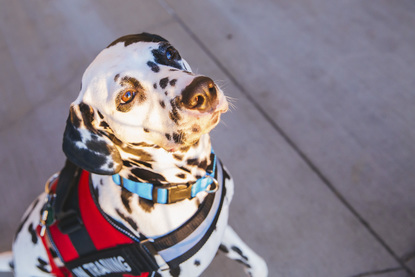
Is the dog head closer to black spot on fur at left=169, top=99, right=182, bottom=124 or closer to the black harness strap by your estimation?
black spot on fur at left=169, top=99, right=182, bottom=124

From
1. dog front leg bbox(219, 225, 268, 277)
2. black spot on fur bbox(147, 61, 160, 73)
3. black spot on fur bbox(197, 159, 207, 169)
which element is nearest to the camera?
black spot on fur bbox(147, 61, 160, 73)

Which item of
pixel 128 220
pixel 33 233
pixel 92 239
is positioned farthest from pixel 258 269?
pixel 33 233

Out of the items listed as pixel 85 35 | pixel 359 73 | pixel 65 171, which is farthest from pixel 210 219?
pixel 85 35

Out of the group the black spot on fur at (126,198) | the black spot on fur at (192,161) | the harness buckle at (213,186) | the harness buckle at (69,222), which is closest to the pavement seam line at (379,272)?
the harness buckle at (213,186)

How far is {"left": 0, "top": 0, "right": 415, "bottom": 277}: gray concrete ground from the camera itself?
2.86 m

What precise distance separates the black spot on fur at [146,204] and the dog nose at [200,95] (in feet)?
2.13

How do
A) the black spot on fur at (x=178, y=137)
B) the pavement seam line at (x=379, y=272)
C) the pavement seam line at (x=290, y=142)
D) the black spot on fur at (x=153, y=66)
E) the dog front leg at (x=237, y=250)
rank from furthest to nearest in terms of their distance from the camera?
1. the pavement seam line at (x=290, y=142)
2. the pavement seam line at (x=379, y=272)
3. the dog front leg at (x=237, y=250)
4. the black spot on fur at (x=153, y=66)
5. the black spot on fur at (x=178, y=137)

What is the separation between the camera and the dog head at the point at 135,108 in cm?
165

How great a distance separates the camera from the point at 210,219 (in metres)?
2.03

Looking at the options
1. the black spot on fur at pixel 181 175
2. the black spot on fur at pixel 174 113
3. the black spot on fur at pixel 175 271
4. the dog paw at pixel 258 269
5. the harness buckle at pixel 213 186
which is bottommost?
the dog paw at pixel 258 269

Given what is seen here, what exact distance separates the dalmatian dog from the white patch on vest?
0.05 ft

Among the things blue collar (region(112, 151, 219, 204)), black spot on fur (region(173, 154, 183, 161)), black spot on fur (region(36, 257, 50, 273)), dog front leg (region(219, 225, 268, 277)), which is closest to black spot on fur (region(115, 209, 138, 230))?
blue collar (region(112, 151, 219, 204))

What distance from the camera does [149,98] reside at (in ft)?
5.70

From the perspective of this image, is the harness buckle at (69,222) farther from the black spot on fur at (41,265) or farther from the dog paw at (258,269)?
the dog paw at (258,269)
